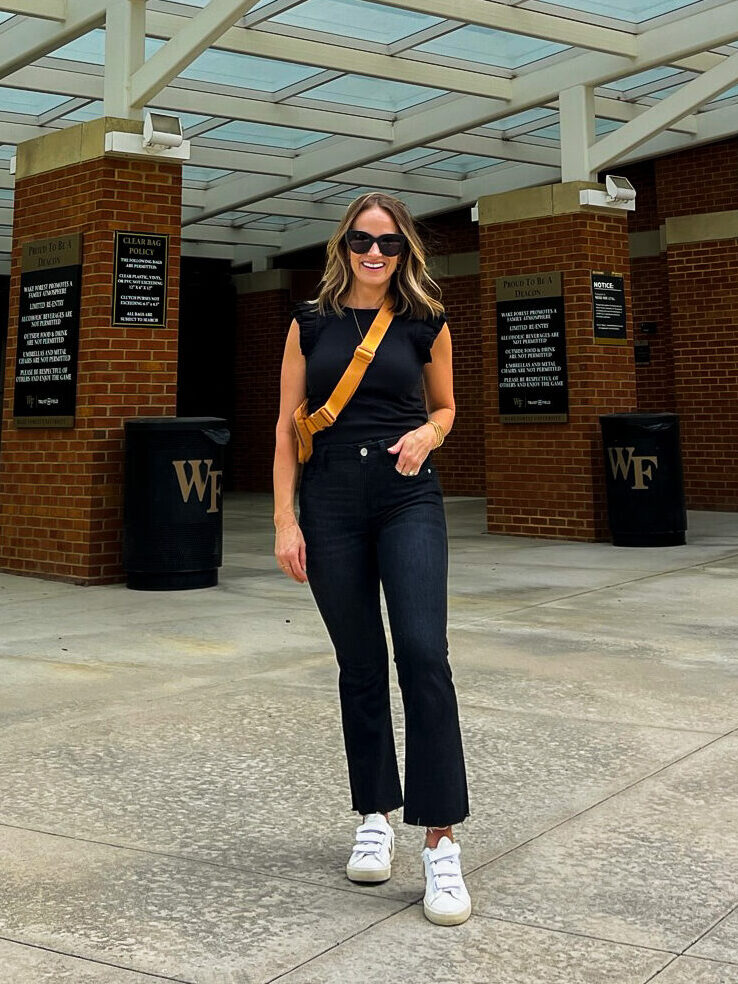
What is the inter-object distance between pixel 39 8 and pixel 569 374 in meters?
5.52

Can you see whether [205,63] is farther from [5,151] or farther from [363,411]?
[363,411]

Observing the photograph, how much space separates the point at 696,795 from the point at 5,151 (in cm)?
1277

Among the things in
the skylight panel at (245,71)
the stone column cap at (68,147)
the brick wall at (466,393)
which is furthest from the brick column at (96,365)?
the brick wall at (466,393)

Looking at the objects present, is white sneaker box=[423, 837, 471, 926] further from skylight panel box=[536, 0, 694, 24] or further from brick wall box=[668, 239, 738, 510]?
brick wall box=[668, 239, 738, 510]

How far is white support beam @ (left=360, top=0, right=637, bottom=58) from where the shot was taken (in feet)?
30.5

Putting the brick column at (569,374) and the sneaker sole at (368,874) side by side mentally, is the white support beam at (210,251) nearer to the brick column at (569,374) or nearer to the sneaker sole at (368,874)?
the brick column at (569,374)

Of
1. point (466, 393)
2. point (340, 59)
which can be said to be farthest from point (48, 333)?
point (466, 393)

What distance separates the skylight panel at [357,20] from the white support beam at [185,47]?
173cm

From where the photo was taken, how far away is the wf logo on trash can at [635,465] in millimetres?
10414

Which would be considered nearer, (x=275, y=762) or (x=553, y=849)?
(x=553, y=849)

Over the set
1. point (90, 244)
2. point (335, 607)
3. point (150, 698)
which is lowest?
→ point (150, 698)

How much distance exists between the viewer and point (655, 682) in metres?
5.03

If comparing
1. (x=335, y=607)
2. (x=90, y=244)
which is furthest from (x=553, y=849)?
(x=90, y=244)

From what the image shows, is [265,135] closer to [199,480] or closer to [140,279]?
[140,279]
